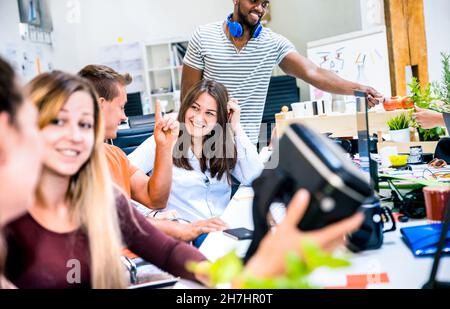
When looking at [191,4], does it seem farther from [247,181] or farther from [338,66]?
[247,181]

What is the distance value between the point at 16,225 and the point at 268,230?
402 mm

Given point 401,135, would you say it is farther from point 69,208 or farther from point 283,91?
point 283,91

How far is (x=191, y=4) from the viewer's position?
6227 mm

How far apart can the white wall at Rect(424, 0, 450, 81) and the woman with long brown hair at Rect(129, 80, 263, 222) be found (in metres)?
1.66

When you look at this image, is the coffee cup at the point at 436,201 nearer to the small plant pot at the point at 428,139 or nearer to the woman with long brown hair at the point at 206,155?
the woman with long brown hair at the point at 206,155

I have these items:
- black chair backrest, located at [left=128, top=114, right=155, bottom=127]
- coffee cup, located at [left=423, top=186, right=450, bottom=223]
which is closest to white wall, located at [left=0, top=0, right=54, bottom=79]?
black chair backrest, located at [left=128, top=114, right=155, bottom=127]

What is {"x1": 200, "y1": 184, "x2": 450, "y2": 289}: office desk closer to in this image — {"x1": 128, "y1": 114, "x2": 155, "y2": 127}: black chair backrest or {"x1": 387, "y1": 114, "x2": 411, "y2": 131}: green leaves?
{"x1": 387, "y1": 114, "x2": 411, "y2": 131}: green leaves

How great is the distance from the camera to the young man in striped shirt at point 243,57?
1562 mm

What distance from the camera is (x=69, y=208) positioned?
0.81 metres

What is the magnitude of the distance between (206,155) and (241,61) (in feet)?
1.09

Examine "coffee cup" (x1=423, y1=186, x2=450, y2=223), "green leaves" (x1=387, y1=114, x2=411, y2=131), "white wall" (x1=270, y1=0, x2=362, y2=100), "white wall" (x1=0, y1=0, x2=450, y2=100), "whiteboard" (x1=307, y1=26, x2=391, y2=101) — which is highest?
"white wall" (x1=0, y1=0, x2=450, y2=100)

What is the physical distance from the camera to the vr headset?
1.59 ft

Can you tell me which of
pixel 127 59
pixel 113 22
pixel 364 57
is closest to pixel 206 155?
pixel 364 57

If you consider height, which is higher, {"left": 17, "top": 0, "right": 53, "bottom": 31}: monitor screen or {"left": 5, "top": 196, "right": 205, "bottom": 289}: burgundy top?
{"left": 17, "top": 0, "right": 53, "bottom": 31}: monitor screen
